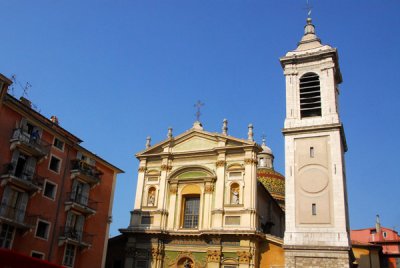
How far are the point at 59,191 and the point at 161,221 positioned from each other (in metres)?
8.81

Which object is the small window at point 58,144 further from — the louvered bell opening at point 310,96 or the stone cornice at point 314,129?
the louvered bell opening at point 310,96

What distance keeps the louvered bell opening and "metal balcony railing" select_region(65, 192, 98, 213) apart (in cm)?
1475

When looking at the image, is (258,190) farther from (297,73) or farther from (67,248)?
(67,248)

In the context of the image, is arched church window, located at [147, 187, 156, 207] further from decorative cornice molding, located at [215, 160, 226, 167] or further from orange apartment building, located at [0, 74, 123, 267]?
decorative cornice molding, located at [215, 160, 226, 167]

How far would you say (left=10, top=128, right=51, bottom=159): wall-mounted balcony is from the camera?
21.8 metres

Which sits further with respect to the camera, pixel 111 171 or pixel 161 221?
pixel 161 221

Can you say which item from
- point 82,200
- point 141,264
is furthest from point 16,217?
point 141,264

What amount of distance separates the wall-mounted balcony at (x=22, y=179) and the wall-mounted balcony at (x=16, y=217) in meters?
1.08

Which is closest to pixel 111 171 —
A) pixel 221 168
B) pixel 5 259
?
A: pixel 221 168

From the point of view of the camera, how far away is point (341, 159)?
90.9ft

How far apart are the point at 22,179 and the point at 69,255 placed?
18.2ft

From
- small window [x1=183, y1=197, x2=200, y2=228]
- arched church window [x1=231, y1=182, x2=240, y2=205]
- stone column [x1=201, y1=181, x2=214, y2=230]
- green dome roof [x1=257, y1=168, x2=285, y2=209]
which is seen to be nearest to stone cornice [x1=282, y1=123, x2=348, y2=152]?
arched church window [x1=231, y1=182, x2=240, y2=205]

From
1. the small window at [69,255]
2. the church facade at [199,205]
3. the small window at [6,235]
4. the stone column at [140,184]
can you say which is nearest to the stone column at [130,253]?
the church facade at [199,205]

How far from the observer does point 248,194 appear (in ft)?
96.9
